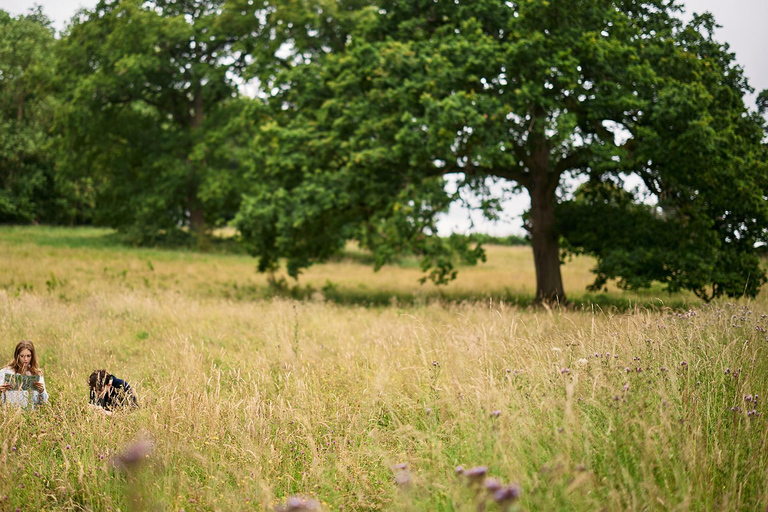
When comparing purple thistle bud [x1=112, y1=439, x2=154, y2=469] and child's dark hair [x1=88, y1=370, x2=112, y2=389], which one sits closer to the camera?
purple thistle bud [x1=112, y1=439, x2=154, y2=469]

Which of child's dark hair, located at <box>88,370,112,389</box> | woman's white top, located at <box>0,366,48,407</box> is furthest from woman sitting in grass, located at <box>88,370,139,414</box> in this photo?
woman's white top, located at <box>0,366,48,407</box>

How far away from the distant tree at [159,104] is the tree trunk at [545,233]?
1434 cm

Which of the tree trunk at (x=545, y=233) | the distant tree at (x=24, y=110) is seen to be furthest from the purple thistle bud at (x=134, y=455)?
the distant tree at (x=24, y=110)

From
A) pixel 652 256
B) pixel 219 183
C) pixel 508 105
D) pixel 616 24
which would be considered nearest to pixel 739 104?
pixel 616 24

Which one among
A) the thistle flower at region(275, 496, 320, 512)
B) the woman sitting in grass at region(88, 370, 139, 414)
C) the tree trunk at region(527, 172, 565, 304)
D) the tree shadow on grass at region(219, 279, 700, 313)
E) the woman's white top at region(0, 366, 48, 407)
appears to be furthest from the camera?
the tree trunk at region(527, 172, 565, 304)

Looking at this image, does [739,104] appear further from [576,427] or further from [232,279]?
[232,279]

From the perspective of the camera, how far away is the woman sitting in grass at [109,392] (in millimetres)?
5379

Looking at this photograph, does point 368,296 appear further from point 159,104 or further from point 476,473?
point 159,104

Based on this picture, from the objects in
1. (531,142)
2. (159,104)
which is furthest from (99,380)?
(159,104)

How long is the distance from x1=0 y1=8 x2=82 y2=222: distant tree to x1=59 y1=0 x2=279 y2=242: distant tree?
2816mm

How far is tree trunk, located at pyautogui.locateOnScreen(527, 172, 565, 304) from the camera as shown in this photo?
16.2 meters

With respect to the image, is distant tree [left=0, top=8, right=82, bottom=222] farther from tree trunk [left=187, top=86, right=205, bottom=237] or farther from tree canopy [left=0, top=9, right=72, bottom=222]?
tree trunk [left=187, top=86, right=205, bottom=237]

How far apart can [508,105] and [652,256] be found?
15.7 ft

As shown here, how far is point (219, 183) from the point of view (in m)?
28.2
